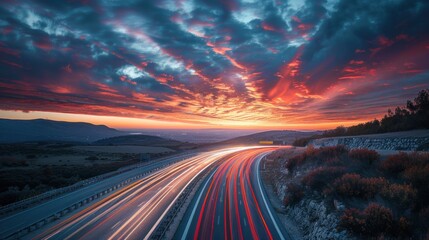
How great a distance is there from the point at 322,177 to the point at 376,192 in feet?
20.2

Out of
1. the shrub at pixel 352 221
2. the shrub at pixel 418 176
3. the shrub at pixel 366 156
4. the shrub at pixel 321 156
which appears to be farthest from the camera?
the shrub at pixel 321 156

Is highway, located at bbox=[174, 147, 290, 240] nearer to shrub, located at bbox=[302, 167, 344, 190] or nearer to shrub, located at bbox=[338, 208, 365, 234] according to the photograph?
shrub, located at bbox=[302, 167, 344, 190]

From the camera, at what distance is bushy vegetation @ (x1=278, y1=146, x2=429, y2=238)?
534 inches

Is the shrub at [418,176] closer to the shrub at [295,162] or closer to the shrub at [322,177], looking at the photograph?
the shrub at [322,177]

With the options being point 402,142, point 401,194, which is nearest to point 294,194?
point 401,194

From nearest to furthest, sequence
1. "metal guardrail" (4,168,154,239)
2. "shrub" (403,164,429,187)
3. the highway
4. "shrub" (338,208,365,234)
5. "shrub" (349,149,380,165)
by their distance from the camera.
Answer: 1. "shrub" (338,208,365,234)
2. "shrub" (403,164,429,187)
3. the highway
4. "metal guardrail" (4,168,154,239)
5. "shrub" (349,149,380,165)

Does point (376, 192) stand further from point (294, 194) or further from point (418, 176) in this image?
point (294, 194)

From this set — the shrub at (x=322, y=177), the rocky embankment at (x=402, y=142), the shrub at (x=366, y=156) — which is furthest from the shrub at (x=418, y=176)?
the rocky embankment at (x=402, y=142)

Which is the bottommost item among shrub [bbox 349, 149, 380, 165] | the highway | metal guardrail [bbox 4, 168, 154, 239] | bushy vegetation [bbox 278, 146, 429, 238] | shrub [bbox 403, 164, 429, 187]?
the highway

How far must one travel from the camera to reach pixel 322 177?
920 inches

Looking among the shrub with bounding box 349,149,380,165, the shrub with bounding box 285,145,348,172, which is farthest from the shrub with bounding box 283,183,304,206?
the shrub with bounding box 349,149,380,165

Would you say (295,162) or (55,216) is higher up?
(295,162)

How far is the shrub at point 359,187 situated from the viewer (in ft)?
57.2

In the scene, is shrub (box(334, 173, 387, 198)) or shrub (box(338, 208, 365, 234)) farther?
shrub (box(334, 173, 387, 198))
